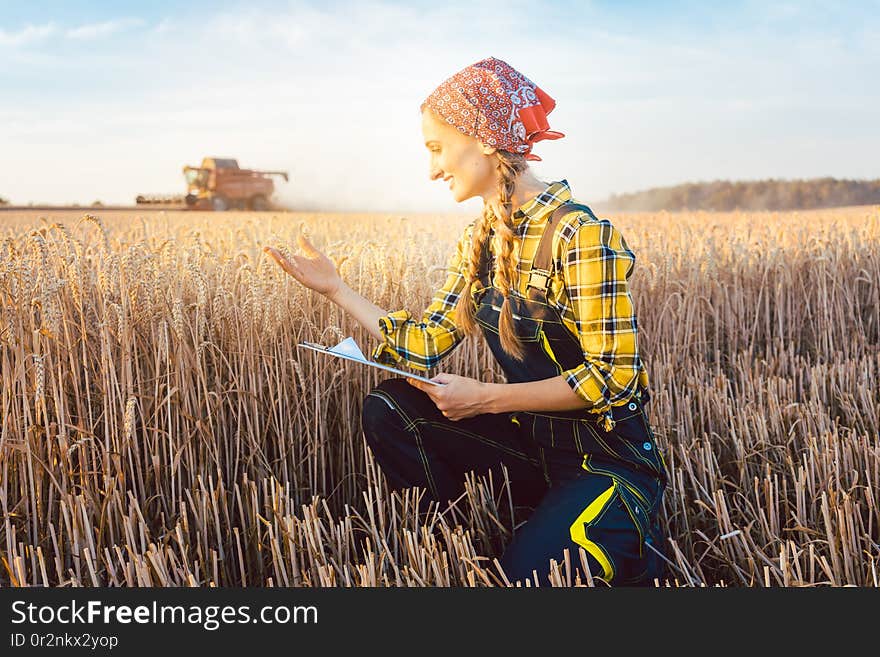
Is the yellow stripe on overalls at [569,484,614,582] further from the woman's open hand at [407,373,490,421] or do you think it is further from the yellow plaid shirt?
the woman's open hand at [407,373,490,421]

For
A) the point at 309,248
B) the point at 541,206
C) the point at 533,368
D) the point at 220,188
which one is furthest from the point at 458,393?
the point at 220,188

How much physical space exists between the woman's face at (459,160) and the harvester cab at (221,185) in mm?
18814

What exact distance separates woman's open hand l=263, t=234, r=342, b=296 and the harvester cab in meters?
18.6

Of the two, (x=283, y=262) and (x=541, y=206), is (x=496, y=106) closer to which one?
(x=541, y=206)

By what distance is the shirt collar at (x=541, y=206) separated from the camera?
6.15 ft

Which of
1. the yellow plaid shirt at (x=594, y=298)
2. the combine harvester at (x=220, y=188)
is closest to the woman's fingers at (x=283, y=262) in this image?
the yellow plaid shirt at (x=594, y=298)

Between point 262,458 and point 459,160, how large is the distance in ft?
3.46

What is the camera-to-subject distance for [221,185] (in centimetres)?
2003

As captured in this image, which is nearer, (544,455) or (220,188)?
(544,455)

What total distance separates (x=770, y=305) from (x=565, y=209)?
9.94ft

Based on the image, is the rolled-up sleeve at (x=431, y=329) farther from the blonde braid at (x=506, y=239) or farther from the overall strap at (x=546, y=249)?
the overall strap at (x=546, y=249)

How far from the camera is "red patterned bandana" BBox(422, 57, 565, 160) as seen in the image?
183cm

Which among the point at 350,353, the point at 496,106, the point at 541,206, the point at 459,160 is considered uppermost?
the point at 496,106

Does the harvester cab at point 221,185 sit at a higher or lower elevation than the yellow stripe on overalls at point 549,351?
higher
